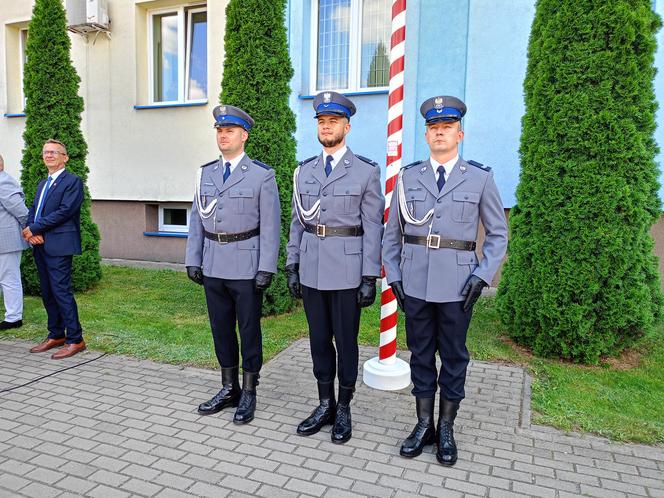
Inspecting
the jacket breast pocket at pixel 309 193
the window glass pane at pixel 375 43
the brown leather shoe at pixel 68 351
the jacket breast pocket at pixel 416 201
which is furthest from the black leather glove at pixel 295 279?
the window glass pane at pixel 375 43

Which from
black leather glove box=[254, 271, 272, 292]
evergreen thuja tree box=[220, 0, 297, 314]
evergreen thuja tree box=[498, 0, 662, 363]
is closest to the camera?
black leather glove box=[254, 271, 272, 292]

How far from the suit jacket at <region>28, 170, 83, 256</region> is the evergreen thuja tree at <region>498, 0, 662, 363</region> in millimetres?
4163

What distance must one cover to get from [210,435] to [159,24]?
8929 millimetres

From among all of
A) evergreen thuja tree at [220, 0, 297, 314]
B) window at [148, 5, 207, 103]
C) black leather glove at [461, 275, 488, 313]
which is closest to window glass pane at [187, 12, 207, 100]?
window at [148, 5, 207, 103]

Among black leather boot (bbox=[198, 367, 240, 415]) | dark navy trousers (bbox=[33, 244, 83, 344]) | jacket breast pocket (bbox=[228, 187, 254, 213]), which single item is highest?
jacket breast pocket (bbox=[228, 187, 254, 213])

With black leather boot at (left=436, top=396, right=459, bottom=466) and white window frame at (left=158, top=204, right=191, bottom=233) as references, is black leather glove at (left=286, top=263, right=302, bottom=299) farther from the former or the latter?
white window frame at (left=158, top=204, right=191, bottom=233)

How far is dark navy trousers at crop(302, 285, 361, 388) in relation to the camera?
10.9ft

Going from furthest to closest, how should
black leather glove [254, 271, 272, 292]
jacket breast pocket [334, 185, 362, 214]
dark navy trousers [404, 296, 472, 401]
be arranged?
black leather glove [254, 271, 272, 292] < jacket breast pocket [334, 185, 362, 214] < dark navy trousers [404, 296, 472, 401]

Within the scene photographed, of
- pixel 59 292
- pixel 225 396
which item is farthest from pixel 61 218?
pixel 225 396

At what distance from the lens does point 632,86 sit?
4.40 meters

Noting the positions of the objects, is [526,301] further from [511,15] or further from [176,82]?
[176,82]

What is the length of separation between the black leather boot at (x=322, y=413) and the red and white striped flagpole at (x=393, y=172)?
74 centimetres

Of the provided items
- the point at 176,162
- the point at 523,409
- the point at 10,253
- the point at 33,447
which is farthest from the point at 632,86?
the point at 176,162

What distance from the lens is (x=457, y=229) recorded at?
3.03m
